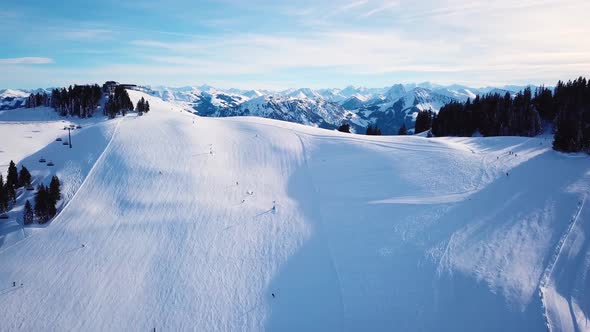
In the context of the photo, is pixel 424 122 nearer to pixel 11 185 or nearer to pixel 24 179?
pixel 24 179

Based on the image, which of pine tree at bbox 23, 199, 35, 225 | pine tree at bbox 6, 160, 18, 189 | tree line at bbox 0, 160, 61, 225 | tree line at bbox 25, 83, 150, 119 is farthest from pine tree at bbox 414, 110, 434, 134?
pine tree at bbox 6, 160, 18, 189

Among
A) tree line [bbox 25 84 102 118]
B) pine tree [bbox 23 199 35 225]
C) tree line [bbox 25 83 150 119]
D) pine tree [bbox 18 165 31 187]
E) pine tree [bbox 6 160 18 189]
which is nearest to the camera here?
pine tree [bbox 23 199 35 225]

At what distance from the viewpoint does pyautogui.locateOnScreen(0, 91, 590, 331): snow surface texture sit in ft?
82.7

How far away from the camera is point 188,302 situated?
26969mm

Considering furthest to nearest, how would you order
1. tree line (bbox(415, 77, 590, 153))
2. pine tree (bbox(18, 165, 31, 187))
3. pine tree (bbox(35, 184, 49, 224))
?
tree line (bbox(415, 77, 590, 153)) < pine tree (bbox(18, 165, 31, 187)) < pine tree (bbox(35, 184, 49, 224))

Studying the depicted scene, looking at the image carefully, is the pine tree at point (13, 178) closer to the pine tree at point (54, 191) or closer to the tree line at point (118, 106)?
the pine tree at point (54, 191)

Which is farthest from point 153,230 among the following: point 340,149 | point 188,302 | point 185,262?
point 340,149

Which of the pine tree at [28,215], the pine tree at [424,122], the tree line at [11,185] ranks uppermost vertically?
the pine tree at [424,122]

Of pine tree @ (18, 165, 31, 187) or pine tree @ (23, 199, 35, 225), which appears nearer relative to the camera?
pine tree @ (23, 199, 35, 225)

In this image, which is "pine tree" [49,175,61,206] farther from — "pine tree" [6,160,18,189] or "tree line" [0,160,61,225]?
"pine tree" [6,160,18,189]

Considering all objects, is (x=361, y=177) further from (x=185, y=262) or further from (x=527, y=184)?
(x=185, y=262)

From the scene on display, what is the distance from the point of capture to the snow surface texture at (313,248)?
82.7 feet

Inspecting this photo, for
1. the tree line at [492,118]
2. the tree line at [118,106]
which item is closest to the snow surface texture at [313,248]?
the tree line at [492,118]

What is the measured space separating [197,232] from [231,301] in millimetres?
10275
